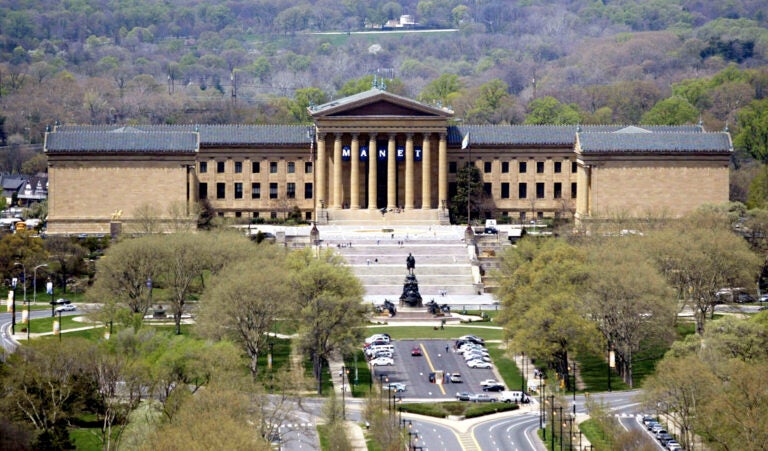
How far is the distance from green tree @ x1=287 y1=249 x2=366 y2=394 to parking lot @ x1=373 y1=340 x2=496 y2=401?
10.6ft

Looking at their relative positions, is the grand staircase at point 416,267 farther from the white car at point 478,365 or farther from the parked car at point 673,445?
the parked car at point 673,445

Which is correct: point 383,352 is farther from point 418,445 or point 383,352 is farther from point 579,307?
point 418,445

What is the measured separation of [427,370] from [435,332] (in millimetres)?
14865

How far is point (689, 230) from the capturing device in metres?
171

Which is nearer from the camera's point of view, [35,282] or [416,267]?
[35,282]

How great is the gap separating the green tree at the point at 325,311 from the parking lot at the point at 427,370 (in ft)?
10.6

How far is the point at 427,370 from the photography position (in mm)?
143250

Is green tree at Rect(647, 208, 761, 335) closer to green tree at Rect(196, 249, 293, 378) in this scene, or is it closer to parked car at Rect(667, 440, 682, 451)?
green tree at Rect(196, 249, 293, 378)

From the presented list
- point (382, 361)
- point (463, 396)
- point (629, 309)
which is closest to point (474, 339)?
point (382, 361)

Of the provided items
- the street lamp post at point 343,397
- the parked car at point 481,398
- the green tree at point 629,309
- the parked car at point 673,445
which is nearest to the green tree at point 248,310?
the street lamp post at point 343,397

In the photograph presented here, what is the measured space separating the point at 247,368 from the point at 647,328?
2426 cm

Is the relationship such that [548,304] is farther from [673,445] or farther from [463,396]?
[673,445]

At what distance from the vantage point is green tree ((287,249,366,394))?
140m

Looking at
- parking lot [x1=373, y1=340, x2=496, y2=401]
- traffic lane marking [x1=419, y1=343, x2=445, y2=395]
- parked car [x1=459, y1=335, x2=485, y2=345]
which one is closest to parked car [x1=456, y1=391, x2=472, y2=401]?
parking lot [x1=373, y1=340, x2=496, y2=401]
